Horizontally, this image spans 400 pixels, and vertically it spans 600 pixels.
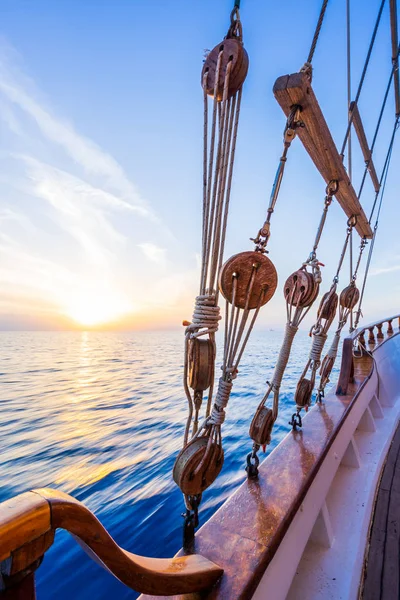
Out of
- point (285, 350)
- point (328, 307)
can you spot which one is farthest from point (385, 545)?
point (328, 307)

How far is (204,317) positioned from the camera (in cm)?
93

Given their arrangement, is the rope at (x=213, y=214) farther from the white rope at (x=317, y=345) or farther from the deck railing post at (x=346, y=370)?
the deck railing post at (x=346, y=370)

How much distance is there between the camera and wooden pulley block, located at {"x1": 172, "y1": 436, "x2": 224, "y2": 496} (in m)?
0.91

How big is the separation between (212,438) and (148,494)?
89.8 inches

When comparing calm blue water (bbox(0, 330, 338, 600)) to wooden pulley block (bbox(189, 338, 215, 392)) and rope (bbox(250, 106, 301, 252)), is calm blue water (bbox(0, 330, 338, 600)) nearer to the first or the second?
wooden pulley block (bbox(189, 338, 215, 392))

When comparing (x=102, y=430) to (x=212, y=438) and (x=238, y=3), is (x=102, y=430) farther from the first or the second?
(x=238, y=3)

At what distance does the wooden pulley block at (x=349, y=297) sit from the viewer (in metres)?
3.11

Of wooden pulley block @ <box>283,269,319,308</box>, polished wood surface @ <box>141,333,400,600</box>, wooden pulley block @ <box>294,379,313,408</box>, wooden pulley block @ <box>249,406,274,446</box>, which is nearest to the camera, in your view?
polished wood surface @ <box>141,333,400,600</box>

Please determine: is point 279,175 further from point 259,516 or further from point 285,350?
point 259,516

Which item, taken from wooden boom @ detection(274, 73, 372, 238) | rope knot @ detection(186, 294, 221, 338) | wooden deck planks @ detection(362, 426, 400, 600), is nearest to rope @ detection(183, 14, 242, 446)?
rope knot @ detection(186, 294, 221, 338)

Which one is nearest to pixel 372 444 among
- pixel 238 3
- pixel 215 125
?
pixel 215 125

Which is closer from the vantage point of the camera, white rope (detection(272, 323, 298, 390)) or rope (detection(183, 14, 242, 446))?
rope (detection(183, 14, 242, 446))

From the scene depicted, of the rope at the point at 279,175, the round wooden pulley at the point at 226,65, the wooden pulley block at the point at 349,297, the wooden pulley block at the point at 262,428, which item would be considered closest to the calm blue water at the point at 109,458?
the wooden pulley block at the point at 262,428

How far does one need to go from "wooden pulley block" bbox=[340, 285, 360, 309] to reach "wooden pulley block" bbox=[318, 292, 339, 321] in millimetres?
829
